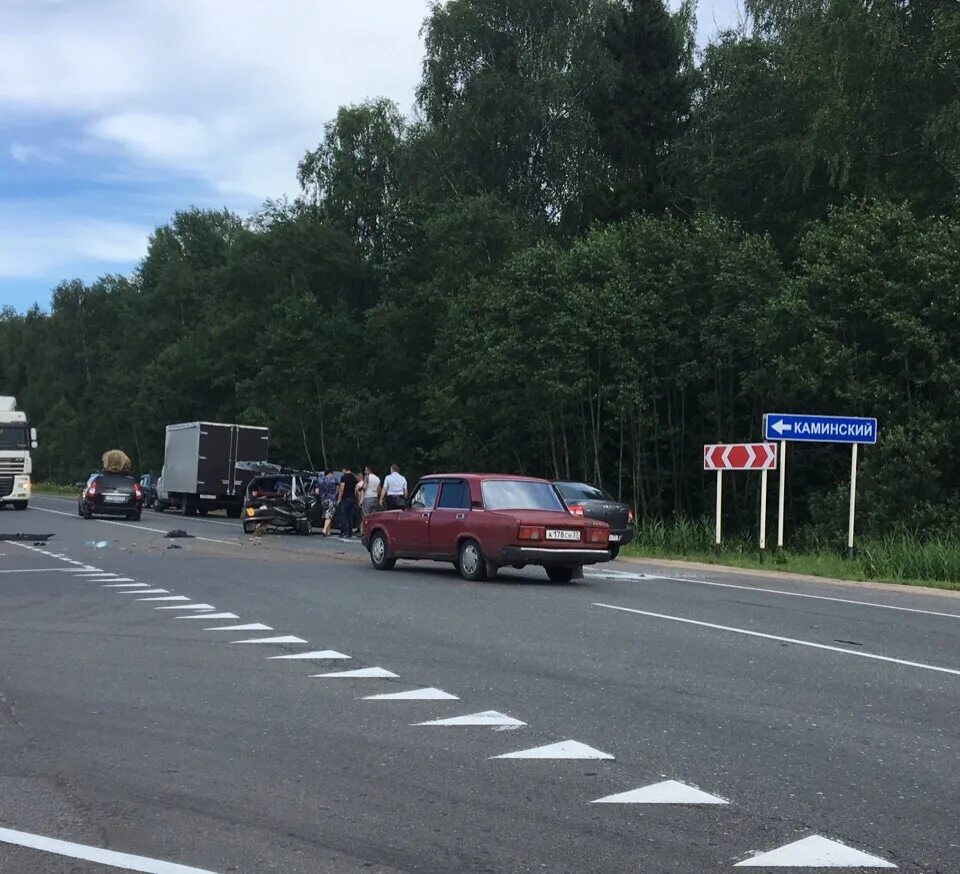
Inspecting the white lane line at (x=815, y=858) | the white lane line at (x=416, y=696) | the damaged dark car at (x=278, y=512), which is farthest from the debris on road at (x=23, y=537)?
the white lane line at (x=815, y=858)

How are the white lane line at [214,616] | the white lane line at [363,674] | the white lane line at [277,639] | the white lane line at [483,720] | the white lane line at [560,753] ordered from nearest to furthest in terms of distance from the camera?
the white lane line at [560,753], the white lane line at [483,720], the white lane line at [363,674], the white lane line at [277,639], the white lane line at [214,616]

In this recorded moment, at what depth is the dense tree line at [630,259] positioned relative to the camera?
2927cm

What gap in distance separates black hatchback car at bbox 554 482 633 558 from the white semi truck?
25.1 meters

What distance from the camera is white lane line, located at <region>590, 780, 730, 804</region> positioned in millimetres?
6020

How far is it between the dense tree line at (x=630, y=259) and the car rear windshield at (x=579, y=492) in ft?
21.5

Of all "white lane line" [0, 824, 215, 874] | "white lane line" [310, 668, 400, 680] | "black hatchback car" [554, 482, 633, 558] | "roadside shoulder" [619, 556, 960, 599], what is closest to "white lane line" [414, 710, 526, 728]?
"white lane line" [310, 668, 400, 680]

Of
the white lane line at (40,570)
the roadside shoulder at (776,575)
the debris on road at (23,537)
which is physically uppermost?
the roadside shoulder at (776,575)

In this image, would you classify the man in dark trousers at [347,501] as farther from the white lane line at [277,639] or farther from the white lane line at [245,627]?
the white lane line at [277,639]

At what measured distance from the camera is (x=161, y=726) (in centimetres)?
773

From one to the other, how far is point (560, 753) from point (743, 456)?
17.4 m

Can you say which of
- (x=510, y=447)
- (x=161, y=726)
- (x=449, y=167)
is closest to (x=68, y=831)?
(x=161, y=726)

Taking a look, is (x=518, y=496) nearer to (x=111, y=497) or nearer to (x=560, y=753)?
(x=560, y=753)

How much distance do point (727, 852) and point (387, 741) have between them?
2.63 m

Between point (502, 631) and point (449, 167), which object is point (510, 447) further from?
point (502, 631)
